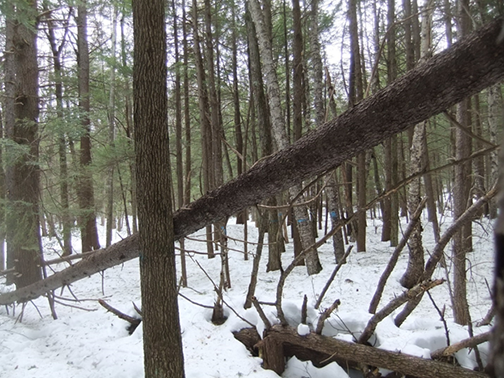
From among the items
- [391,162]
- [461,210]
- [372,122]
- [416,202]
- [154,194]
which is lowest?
[461,210]

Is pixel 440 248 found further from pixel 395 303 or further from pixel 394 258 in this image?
pixel 395 303

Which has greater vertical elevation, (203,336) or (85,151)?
(85,151)

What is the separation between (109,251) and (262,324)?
205 cm

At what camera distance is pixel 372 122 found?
1.54 meters

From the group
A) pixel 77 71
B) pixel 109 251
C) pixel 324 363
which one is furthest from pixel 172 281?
pixel 77 71

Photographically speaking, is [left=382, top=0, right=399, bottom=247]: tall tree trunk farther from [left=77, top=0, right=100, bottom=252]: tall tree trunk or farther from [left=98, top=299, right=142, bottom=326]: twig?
[left=77, top=0, right=100, bottom=252]: tall tree trunk

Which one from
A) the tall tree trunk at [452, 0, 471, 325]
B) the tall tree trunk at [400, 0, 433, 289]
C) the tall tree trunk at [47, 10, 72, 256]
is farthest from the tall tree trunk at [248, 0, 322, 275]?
the tall tree trunk at [47, 10, 72, 256]

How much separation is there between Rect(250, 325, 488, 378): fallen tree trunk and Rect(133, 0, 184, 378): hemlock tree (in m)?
1.45

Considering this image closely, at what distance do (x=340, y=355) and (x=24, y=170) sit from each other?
6.51 metres

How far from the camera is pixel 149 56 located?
236 centimetres

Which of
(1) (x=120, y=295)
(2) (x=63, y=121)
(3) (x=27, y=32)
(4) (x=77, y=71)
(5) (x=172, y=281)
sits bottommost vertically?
(1) (x=120, y=295)

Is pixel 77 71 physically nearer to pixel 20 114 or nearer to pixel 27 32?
pixel 27 32

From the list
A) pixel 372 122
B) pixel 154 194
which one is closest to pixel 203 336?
pixel 154 194

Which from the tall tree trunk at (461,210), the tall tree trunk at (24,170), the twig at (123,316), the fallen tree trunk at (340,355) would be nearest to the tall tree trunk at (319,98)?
the tall tree trunk at (461,210)
